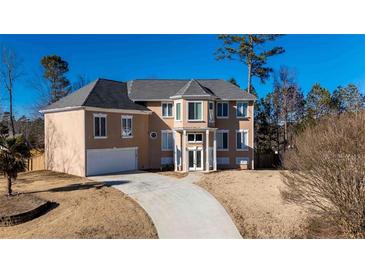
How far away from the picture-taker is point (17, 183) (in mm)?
13477

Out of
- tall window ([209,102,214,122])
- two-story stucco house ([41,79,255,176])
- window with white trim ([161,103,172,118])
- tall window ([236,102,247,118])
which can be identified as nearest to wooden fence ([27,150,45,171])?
two-story stucco house ([41,79,255,176])

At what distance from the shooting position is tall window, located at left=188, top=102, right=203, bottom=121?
17984mm

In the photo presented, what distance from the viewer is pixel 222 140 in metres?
20.0

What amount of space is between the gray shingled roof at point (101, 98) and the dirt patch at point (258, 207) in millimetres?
8701

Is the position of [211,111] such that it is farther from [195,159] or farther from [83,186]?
[83,186]

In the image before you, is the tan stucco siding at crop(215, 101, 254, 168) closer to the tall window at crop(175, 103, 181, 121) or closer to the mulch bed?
the tall window at crop(175, 103, 181, 121)

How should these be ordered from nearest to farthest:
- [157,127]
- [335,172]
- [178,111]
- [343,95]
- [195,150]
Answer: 1. [335,172]
2. [195,150]
3. [178,111]
4. [157,127]
5. [343,95]

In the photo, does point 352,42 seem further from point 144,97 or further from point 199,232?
point 144,97

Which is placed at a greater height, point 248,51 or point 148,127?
point 248,51

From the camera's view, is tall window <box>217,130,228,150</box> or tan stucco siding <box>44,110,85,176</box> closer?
tan stucco siding <box>44,110,85,176</box>

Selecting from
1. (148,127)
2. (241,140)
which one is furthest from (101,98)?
(241,140)

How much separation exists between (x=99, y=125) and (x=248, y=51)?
1674 centimetres

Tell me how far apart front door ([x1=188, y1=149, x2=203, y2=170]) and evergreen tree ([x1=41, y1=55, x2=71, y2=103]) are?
13.2 metres

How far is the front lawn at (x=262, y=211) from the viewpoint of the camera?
7.36m
